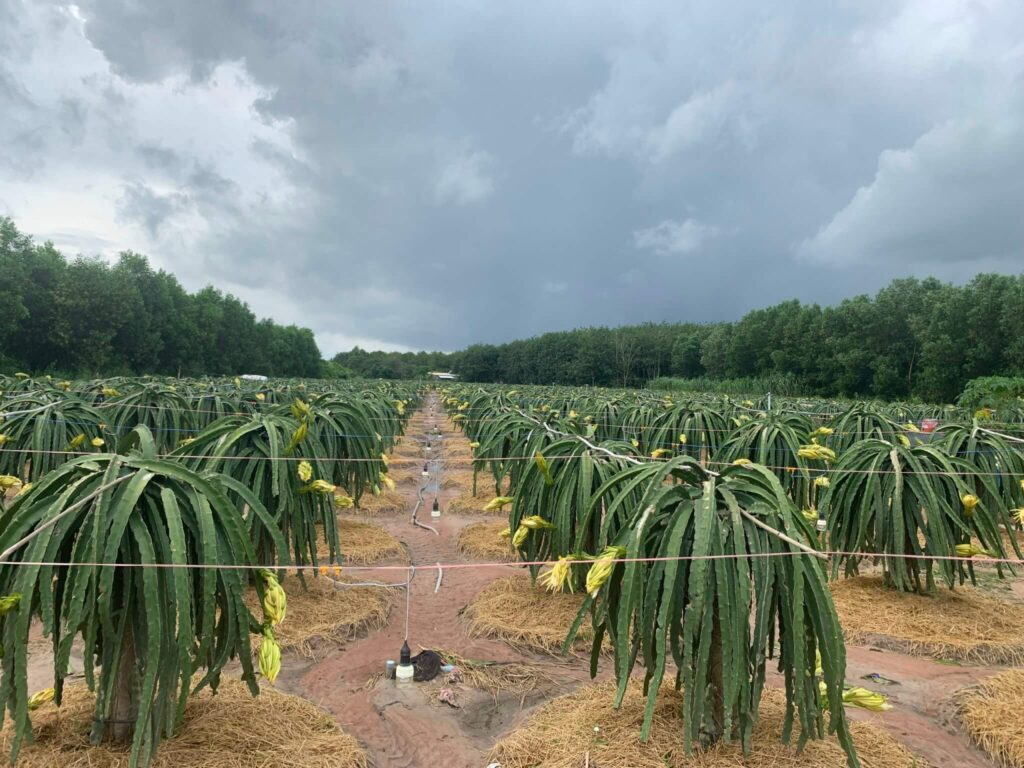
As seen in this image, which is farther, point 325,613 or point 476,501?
point 476,501

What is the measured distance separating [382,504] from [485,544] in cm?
283

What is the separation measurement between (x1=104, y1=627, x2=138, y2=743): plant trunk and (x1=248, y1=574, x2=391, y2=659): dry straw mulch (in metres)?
1.79

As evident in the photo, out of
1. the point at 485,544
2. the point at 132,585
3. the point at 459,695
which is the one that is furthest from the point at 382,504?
the point at 132,585

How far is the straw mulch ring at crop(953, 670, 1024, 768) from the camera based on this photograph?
347 centimetres

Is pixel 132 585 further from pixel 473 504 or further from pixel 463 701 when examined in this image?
pixel 473 504

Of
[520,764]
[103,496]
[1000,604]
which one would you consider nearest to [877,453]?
[1000,604]

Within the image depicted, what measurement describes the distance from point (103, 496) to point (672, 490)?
2647 mm

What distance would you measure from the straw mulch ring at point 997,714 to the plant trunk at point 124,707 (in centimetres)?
468

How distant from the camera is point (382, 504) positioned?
10.2 meters

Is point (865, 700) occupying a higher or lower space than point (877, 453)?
lower

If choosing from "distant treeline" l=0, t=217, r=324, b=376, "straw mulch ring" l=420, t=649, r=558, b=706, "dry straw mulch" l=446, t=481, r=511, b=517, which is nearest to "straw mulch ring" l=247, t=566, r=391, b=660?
"straw mulch ring" l=420, t=649, r=558, b=706

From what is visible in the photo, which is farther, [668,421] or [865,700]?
[668,421]

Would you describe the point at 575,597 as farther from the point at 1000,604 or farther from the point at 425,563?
the point at 1000,604

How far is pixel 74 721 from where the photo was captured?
9.95ft
